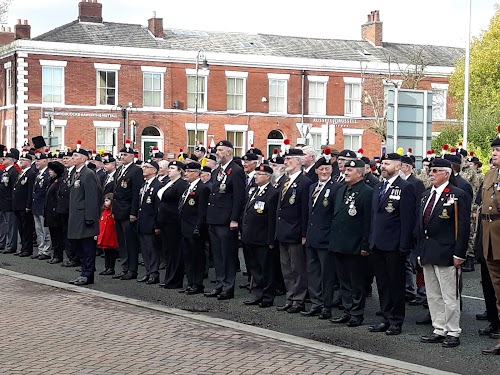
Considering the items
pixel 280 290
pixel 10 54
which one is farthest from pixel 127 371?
pixel 10 54

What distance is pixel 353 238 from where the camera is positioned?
12.1 metres

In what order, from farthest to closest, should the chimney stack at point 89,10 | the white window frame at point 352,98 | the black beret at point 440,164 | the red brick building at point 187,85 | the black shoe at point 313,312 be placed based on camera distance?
the white window frame at point 352,98, the chimney stack at point 89,10, the red brick building at point 187,85, the black shoe at point 313,312, the black beret at point 440,164

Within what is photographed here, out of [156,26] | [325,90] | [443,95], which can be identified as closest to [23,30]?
[156,26]

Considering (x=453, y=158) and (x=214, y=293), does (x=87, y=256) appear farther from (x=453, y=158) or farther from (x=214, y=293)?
(x=453, y=158)

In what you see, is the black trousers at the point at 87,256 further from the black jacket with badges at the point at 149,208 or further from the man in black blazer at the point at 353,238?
the man in black blazer at the point at 353,238

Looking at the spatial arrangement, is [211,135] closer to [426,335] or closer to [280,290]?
[280,290]

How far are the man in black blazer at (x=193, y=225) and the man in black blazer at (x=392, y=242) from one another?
391cm

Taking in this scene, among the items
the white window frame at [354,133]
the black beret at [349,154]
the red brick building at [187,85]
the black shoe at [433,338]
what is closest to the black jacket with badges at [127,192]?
the black beret at [349,154]

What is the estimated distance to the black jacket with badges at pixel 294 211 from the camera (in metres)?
13.2

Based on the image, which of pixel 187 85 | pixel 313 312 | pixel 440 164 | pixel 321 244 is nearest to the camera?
pixel 440 164

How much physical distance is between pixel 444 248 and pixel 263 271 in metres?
3.58

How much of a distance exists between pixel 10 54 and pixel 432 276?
143 ft

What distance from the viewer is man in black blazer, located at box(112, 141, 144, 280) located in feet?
54.5

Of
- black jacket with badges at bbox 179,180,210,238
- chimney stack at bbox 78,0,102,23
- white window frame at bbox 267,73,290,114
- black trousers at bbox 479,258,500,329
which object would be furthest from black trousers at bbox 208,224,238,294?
white window frame at bbox 267,73,290,114
